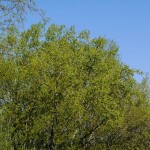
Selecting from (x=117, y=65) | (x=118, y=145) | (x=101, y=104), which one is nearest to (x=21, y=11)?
(x=101, y=104)

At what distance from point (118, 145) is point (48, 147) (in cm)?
1377

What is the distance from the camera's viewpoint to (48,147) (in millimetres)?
41688

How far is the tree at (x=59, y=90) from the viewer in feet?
130

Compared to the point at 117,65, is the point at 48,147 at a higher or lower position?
lower

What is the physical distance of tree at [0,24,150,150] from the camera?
130ft

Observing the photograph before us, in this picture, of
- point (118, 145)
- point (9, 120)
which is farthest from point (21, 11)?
point (118, 145)

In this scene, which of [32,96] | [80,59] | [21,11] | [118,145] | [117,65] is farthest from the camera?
[118,145]

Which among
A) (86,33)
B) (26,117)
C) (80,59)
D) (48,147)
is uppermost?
(86,33)

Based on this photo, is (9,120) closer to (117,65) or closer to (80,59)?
(80,59)

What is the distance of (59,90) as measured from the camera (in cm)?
3966

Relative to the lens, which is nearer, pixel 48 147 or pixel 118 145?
pixel 48 147

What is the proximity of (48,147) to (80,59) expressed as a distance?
34.9 ft

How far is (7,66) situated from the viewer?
40250mm

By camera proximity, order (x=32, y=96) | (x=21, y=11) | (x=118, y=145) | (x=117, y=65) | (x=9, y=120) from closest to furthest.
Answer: (x=21, y=11)
(x=9, y=120)
(x=32, y=96)
(x=117, y=65)
(x=118, y=145)
